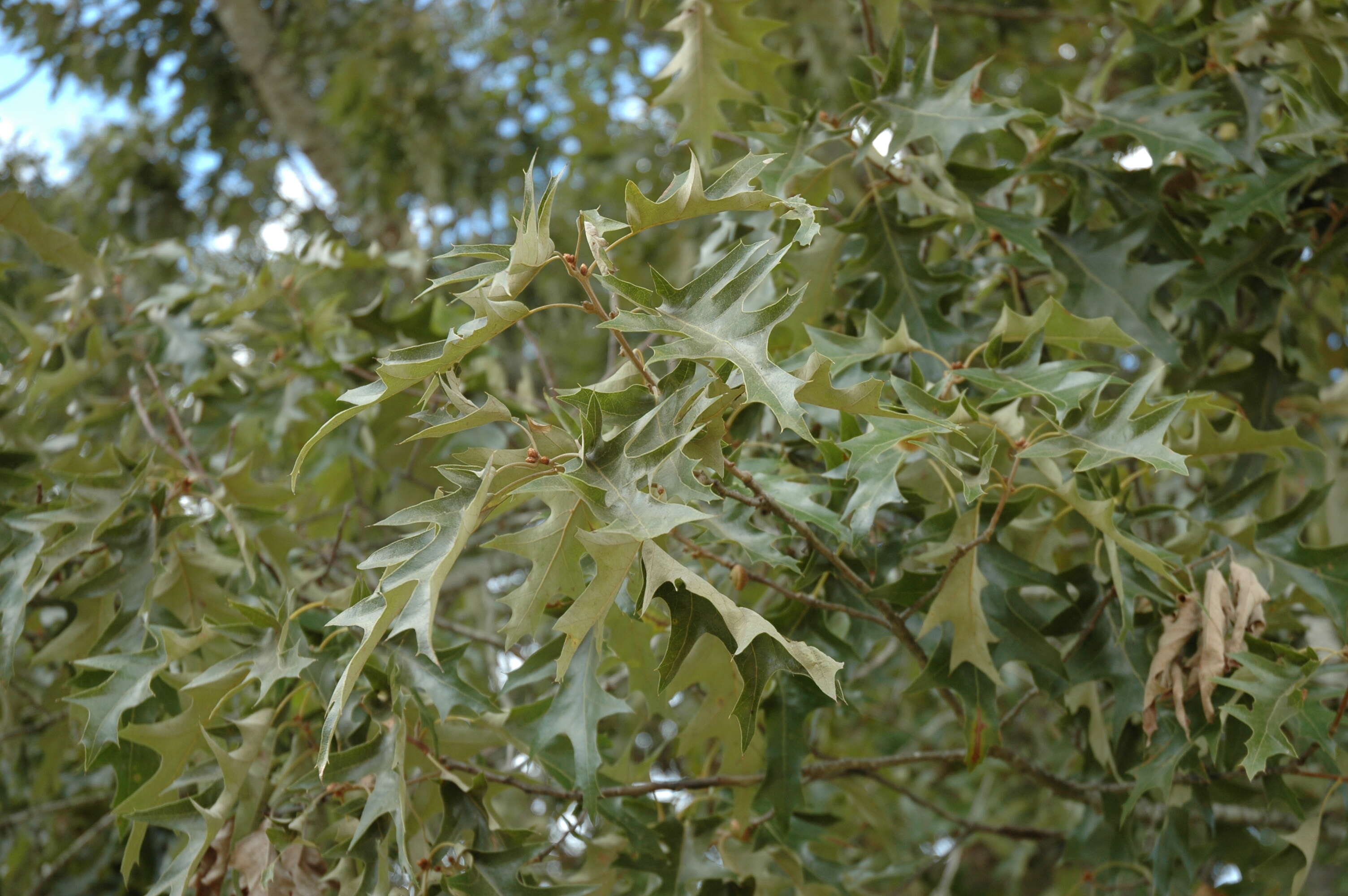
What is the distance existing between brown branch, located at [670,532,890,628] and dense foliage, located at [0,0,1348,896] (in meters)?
0.01

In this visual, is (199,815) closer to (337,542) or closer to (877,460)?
(337,542)

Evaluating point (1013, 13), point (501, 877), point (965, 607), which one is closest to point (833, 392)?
point (965, 607)

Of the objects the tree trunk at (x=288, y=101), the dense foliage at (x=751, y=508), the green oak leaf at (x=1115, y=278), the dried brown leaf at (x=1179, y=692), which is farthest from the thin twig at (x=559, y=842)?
the tree trunk at (x=288, y=101)

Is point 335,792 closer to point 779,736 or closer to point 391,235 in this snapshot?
point 779,736

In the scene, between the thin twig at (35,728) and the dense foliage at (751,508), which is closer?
the dense foliage at (751,508)

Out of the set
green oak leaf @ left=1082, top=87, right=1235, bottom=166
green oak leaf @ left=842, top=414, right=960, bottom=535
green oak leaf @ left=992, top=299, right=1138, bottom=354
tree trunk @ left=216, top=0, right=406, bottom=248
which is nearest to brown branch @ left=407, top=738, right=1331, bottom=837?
green oak leaf @ left=842, top=414, right=960, bottom=535

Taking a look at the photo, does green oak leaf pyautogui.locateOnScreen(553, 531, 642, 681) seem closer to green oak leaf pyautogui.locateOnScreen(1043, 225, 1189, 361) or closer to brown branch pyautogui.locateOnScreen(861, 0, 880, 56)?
green oak leaf pyautogui.locateOnScreen(1043, 225, 1189, 361)

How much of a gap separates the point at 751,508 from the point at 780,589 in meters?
0.12

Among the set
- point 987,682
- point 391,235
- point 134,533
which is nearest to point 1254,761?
point 987,682

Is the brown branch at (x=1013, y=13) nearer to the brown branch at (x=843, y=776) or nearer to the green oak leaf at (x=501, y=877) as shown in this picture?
the brown branch at (x=843, y=776)

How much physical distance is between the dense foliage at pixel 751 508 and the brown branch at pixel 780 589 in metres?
0.01

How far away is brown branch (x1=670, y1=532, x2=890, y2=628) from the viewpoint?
1389mm

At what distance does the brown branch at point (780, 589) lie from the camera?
139 cm

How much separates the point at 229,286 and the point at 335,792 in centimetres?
136
